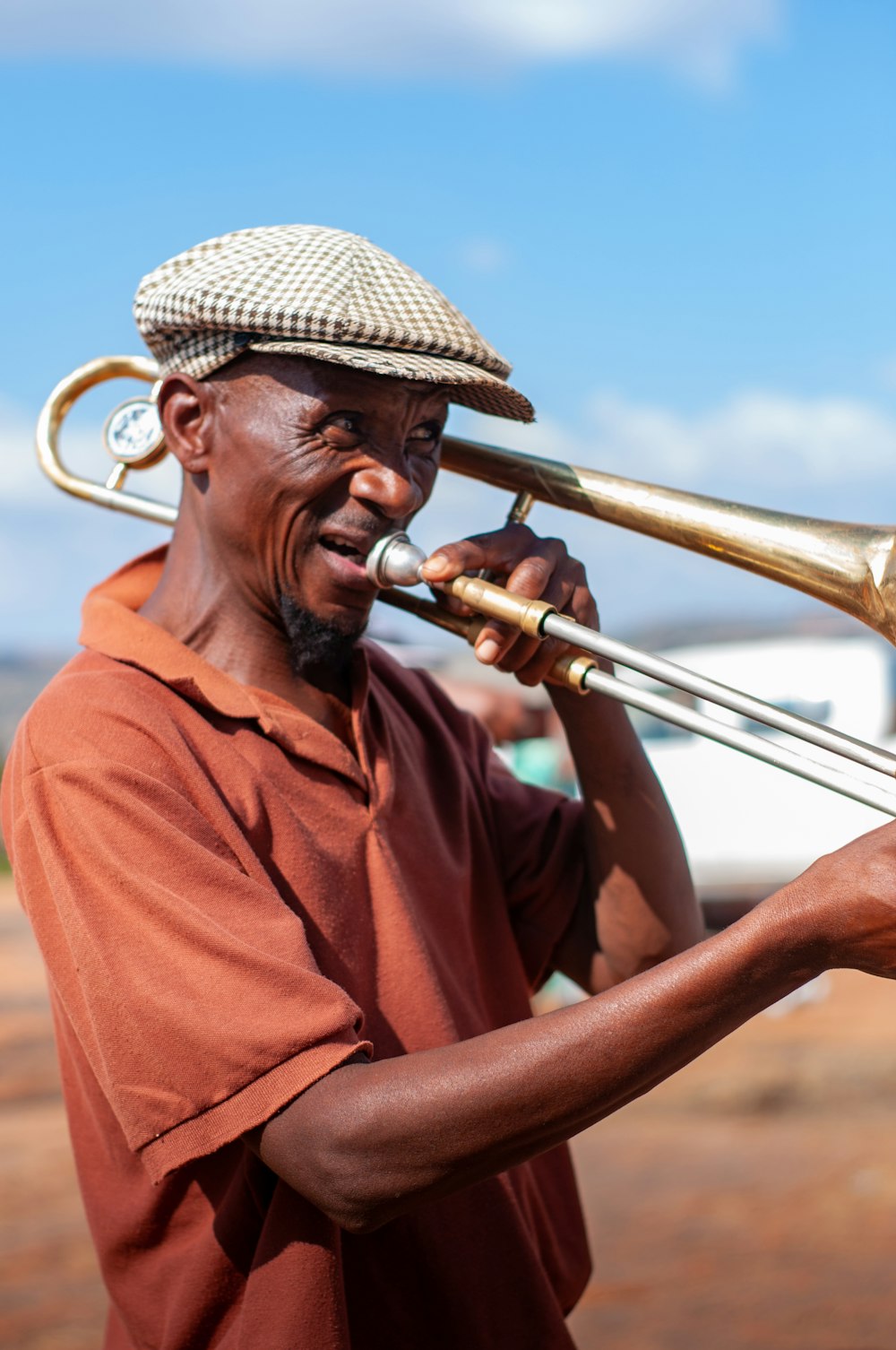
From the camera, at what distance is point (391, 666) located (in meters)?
2.54

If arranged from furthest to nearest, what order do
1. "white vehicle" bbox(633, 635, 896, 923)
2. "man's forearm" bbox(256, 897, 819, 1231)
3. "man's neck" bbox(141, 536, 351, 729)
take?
"white vehicle" bbox(633, 635, 896, 923), "man's neck" bbox(141, 536, 351, 729), "man's forearm" bbox(256, 897, 819, 1231)

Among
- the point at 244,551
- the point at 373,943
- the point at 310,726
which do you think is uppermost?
the point at 244,551

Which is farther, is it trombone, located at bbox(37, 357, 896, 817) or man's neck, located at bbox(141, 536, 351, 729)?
man's neck, located at bbox(141, 536, 351, 729)

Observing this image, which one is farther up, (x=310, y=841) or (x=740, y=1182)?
(x=310, y=841)

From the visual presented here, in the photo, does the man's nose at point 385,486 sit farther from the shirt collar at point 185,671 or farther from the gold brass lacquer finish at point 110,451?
the gold brass lacquer finish at point 110,451

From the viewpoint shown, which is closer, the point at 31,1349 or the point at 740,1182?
the point at 31,1349

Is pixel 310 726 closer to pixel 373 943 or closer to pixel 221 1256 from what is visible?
pixel 373 943

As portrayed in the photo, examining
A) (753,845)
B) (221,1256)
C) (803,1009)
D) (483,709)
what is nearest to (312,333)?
(221,1256)

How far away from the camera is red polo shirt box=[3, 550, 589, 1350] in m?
1.69

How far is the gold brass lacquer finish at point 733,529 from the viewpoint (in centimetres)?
206

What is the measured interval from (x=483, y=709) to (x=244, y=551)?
17.4 feet

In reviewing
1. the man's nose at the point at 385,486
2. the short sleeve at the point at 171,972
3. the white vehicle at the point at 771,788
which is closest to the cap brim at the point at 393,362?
the man's nose at the point at 385,486

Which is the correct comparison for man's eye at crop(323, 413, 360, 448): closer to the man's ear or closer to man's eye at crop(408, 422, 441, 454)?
man's eye at crop(408, 422, 441, 454)

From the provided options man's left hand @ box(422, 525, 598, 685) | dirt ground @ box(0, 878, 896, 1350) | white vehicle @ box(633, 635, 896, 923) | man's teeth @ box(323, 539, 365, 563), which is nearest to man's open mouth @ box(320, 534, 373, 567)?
man's teeth @ box(323, 539, 365, 563)
